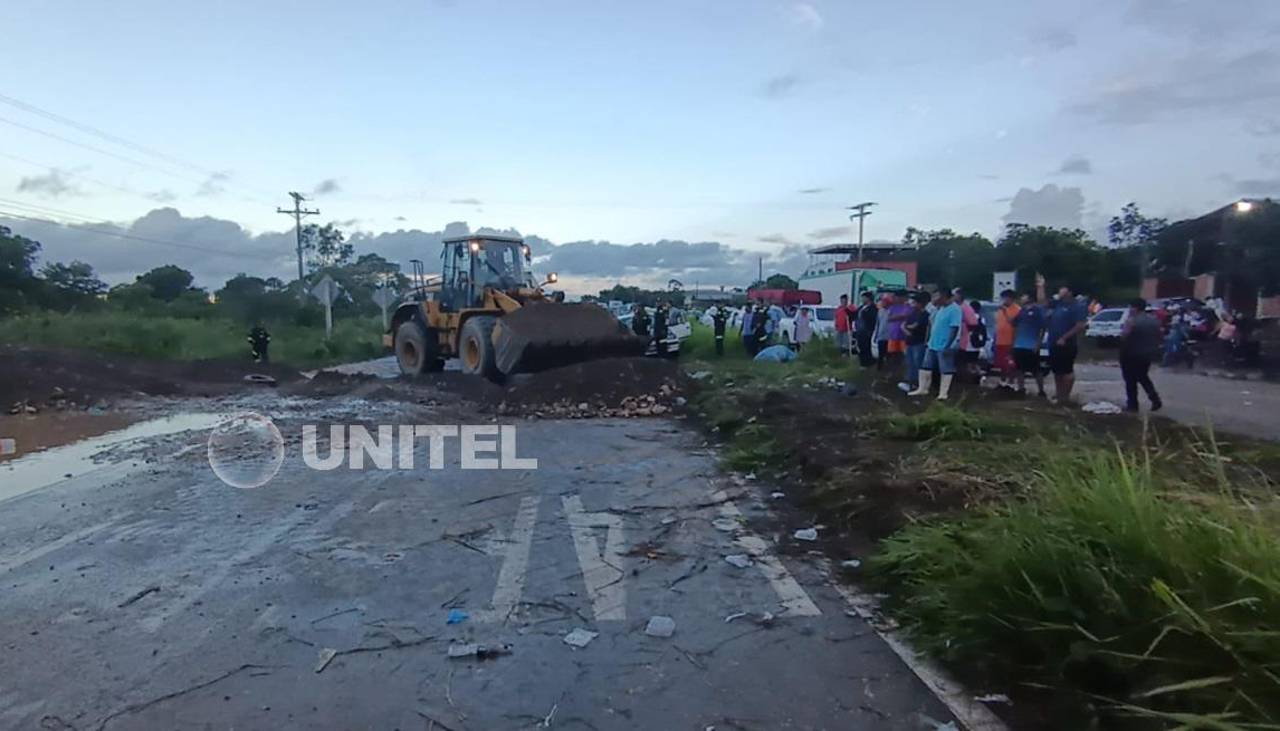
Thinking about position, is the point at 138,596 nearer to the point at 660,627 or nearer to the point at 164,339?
the point at 660,627

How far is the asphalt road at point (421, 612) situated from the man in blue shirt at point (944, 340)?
4.99m

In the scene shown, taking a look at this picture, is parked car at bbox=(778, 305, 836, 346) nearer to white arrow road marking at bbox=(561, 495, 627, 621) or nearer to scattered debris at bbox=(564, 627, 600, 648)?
white arrow road marking at bbox=(561, 495, 627, 621)

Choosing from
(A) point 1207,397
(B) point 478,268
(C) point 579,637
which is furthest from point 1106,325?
(C) point 579,637

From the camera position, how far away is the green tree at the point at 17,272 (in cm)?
3872

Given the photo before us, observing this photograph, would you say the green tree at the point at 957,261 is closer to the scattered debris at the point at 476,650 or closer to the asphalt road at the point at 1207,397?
Answer: the asphalt road at the point at 1207,397

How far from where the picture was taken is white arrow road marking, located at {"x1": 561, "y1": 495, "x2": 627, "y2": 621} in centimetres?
499

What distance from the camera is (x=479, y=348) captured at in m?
17.8

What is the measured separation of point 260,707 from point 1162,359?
23.1 meters

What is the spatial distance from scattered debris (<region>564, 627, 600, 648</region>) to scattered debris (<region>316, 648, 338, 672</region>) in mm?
1138

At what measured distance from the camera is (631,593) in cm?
521

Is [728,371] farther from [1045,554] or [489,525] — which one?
[1045,554]

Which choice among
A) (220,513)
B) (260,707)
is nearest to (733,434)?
(220,513)

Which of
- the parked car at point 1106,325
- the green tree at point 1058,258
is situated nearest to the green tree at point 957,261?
the green tree at point 1058,258
